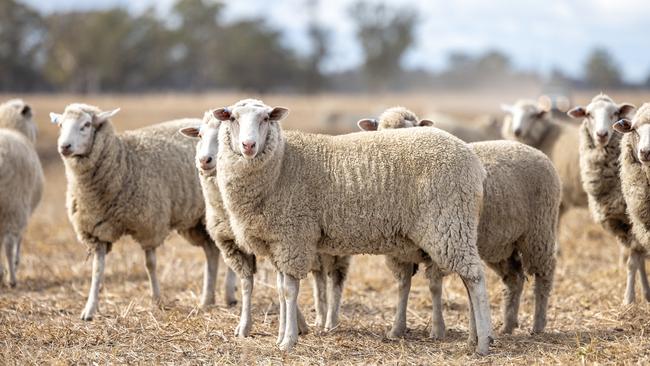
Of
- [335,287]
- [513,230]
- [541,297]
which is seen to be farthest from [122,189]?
[541,297]

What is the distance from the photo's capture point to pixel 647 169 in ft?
21.4

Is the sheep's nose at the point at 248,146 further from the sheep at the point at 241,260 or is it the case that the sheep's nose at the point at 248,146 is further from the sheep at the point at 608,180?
the sheep at the point at 608,180

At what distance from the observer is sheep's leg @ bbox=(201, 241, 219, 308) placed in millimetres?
8258

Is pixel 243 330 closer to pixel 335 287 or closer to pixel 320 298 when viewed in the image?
pixel 320 298

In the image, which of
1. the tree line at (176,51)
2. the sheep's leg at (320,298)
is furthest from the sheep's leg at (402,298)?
the tree line at (176,51)

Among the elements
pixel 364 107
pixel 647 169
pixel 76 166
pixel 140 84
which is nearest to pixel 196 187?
pixel 76 166

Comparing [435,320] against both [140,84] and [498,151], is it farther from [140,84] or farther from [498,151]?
[140,84]

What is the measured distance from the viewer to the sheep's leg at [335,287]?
7.07 m

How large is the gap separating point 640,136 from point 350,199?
2.49 meters

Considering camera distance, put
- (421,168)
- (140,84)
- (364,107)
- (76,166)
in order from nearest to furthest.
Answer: (421,168)
(76,166)
(364,107)
(140,84)

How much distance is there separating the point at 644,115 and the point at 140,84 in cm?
5419

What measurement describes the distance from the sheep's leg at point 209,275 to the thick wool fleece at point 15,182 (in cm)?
240

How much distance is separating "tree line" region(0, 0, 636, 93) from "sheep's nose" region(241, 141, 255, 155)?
47771 millimetres

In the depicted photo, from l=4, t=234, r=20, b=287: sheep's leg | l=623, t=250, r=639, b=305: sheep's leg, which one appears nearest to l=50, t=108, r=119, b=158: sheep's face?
l=4, t=234, r=20, b=287: sheep's leg
